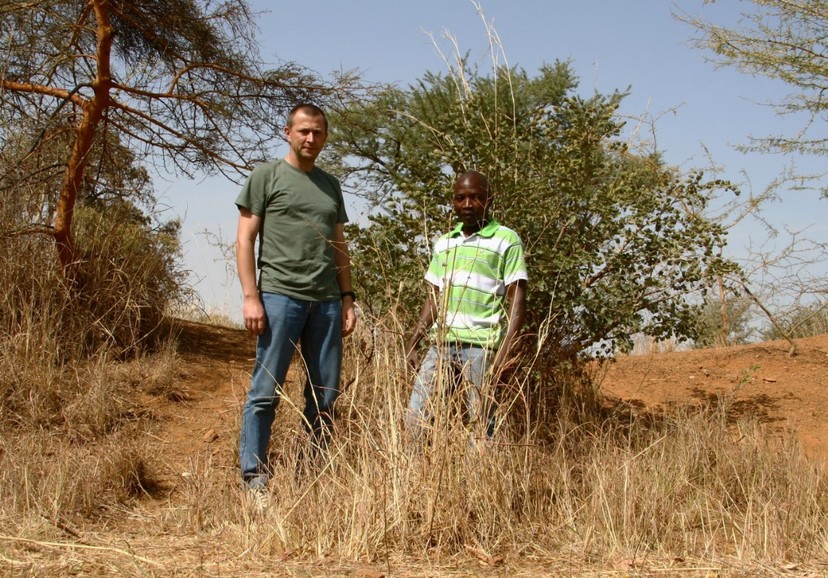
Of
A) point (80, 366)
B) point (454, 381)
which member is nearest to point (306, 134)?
point (454, 381)

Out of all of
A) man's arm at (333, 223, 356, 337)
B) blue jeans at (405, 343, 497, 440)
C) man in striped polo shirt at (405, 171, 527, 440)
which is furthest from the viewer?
man's arm at (333, 223, 356, 337)

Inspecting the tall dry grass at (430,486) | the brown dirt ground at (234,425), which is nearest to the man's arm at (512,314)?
the tall dry grass at (430,486)

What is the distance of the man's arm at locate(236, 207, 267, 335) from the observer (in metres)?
4.25

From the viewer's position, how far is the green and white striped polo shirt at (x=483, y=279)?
4207 millimetres

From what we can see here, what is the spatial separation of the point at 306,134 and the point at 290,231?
0.51 meters

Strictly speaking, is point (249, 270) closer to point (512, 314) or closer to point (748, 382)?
point (512, 314)

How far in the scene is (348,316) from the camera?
182 inches

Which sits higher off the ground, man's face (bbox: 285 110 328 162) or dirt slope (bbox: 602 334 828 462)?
man's face (bbox: 285 110 328 162)

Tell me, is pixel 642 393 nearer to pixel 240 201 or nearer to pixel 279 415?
pixel 279 415

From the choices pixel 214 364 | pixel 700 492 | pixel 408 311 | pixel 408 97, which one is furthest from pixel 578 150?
pixel 408 97

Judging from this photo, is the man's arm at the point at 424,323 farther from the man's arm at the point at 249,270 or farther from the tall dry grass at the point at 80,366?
the tall dry grass at the point at 80,366

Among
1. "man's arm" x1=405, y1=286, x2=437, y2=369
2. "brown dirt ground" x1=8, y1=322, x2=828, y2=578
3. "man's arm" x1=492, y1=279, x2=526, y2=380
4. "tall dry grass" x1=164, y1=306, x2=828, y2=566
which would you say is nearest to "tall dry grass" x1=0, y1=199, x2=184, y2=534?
"brown dirt ground" x1=8, y1=322, x2=828, y2=578

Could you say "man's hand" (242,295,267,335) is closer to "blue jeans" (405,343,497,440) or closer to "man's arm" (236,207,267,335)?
"man's arm" (236,207,267,335)

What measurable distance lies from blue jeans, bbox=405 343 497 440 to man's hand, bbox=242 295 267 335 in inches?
32.6
